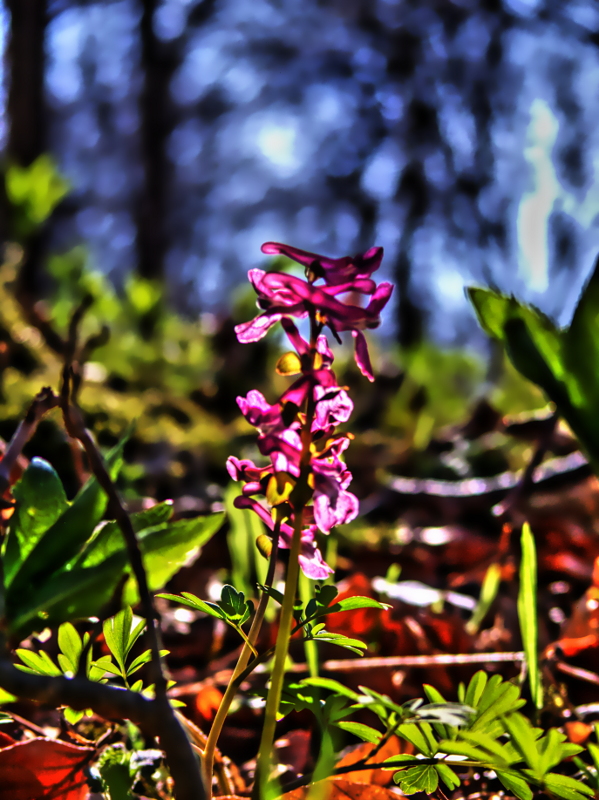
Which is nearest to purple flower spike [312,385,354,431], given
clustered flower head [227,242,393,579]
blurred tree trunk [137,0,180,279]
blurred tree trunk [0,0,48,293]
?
clustered flower head [227,242,393,579]

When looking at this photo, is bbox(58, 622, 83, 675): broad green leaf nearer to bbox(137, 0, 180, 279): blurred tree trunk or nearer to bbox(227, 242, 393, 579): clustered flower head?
bbox(227, 242, 393, 579): clustered flower head

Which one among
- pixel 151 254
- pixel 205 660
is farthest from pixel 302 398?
pixel 151 254

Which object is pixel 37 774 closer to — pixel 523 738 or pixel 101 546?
pixel 101 546

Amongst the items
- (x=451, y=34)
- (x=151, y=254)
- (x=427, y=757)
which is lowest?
(x=427, y=757)

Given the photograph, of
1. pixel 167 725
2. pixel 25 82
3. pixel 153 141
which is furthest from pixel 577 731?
pixel 153 141

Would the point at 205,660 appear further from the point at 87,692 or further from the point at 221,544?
the point at 87,692

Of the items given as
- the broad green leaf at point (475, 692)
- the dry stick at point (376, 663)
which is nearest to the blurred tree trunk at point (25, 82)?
the dry stick at point (376, 663)

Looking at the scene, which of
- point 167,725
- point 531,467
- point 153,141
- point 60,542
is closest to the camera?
point 167,725
